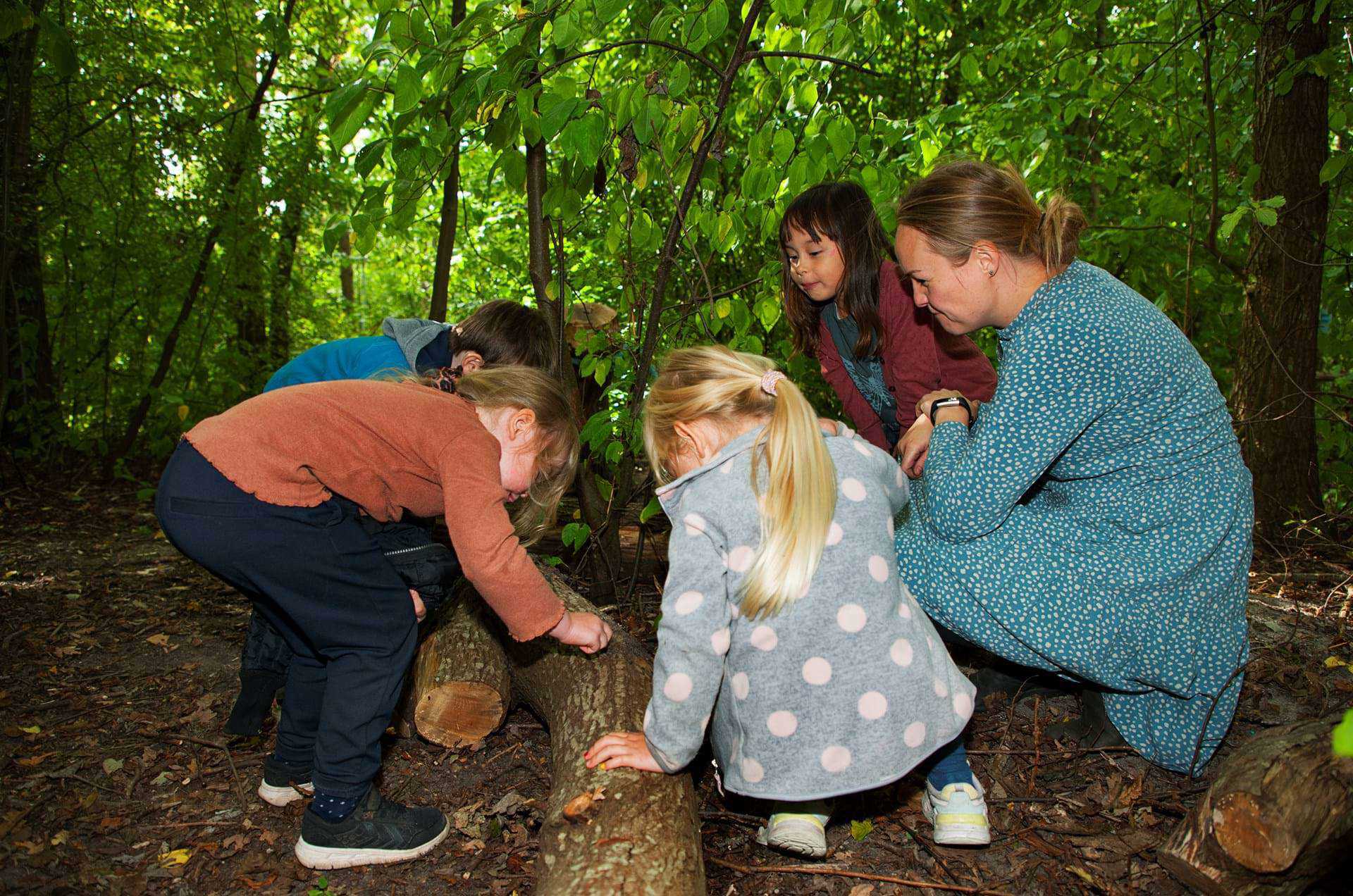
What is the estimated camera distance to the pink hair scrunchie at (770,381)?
1986 millimetres

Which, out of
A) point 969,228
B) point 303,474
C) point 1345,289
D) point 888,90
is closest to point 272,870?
point 303,474

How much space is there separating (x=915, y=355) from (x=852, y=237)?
0.49m

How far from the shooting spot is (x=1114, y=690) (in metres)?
2.38

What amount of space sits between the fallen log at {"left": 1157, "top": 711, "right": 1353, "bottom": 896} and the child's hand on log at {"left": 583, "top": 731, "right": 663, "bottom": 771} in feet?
3.93

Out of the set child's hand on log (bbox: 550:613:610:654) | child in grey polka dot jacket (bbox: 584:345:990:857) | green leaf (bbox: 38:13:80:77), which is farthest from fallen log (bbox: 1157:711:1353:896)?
green leaf (bbox: 38:13:80:77)

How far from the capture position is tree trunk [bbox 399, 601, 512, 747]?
2.65 metres

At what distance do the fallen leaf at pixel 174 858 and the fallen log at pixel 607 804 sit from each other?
0.97 meters

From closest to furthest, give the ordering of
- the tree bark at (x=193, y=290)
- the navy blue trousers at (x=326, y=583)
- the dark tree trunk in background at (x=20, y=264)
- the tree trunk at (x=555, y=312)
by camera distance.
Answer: the navy blue trousers at (x=326, y=583), the tree trunk at (x=555, y=312), the dark tree trunk in background at (x=20, y=264), the tree bark at (x=193, y=290)

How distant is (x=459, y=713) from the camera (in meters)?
2.69

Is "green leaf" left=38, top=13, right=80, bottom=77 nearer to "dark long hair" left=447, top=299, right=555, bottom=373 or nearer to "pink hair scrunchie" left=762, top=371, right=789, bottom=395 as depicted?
"dark long hair" left=447, top=299, right=555, bottom=373

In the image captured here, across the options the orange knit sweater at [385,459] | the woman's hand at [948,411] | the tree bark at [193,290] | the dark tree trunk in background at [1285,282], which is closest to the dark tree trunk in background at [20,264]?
the tree bark at [193,290]

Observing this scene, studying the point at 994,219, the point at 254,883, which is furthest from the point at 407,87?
the point at 254,883

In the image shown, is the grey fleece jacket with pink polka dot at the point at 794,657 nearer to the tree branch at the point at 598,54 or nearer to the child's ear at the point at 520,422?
the child's ear at the point at 520,422

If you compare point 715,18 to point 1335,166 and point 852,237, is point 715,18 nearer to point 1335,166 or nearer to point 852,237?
point 852,237
